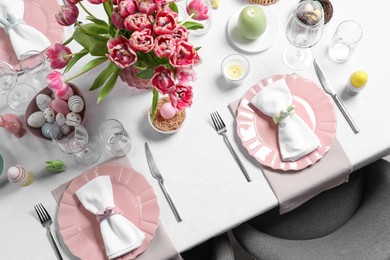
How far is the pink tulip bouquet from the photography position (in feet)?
2.74

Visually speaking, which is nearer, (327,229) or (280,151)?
(280,151)

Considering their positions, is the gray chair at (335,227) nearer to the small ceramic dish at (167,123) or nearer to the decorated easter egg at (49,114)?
the small ceramic dish at (167,123)

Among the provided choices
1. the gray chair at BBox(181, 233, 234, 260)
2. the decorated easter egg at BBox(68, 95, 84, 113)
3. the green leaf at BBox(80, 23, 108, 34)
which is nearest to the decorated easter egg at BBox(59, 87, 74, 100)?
the decorated easter egg at BBox(68, 95, 84, 113)

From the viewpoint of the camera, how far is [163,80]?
90 cm

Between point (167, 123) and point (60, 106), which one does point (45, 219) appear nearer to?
point (60, 106)

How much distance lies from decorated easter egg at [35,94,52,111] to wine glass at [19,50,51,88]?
114mm

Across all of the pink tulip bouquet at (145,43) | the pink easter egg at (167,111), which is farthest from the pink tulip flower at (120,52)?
the pink easter egg at (167,111)

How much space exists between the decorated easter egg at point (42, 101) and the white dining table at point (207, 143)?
0.11 m

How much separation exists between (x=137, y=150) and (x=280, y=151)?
40cm

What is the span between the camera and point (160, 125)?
1.20 meters

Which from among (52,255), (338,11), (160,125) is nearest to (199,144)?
(160,125)

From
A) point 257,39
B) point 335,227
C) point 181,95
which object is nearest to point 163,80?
point 181,95

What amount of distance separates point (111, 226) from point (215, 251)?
15.0 inches

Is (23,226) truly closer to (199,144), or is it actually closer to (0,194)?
(0,194)
